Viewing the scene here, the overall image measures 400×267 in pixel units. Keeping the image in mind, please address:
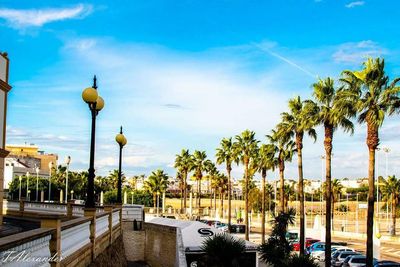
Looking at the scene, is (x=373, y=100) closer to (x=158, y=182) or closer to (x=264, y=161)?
(x=264, y=161)

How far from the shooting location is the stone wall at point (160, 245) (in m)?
27.6

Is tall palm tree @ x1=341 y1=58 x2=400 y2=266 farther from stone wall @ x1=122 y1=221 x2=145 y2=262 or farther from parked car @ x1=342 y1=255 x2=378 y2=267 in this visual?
stone wall @ x1=122 y1=221 x2=145 y2=262

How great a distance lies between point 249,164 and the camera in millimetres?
71625

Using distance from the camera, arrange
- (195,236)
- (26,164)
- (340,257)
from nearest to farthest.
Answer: (195,236), (340,257), (26,164)

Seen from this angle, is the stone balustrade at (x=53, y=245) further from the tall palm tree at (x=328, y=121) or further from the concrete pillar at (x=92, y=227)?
the tall palm tree at (x=328, y=121)

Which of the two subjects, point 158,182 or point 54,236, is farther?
point 158,182

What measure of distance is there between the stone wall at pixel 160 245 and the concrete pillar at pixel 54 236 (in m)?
18.6

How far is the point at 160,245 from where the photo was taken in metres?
29.7

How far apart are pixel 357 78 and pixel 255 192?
110m

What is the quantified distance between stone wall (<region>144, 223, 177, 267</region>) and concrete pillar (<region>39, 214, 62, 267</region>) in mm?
18603

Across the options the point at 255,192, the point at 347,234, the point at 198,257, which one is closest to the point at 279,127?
the point at 198,257

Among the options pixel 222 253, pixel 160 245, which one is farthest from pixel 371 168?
pixel 160 245

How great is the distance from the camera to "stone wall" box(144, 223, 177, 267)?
27.6 m

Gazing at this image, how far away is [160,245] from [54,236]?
22534mm
